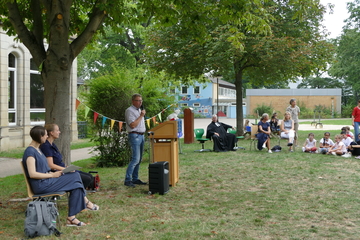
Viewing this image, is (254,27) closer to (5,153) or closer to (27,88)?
(5,153)

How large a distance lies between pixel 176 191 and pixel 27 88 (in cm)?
1248

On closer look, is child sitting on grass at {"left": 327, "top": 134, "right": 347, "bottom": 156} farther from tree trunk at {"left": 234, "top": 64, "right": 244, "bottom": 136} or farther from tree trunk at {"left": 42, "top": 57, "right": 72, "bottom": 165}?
tree trunk at {"left": 42, "top": 57, "right": 72, "bottom": 165}

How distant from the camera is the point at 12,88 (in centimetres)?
1748

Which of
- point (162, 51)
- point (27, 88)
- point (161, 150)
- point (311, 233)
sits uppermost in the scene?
point (162, 51)

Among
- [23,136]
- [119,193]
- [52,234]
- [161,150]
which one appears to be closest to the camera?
[52,234]

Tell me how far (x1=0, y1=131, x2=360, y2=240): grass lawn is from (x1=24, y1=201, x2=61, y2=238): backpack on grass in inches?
8.2

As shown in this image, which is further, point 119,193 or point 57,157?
point 119,193

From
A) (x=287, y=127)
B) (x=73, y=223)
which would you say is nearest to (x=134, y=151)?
(x=73, y=223)

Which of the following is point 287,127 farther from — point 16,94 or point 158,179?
point 16,94

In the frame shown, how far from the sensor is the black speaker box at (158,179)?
7406mm

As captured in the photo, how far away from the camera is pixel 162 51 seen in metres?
20.7

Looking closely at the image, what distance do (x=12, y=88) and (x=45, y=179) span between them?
530 inches

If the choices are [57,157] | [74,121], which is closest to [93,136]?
[57,157]

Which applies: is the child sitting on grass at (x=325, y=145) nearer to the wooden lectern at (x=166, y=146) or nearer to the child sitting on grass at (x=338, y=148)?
the child sitting on grass at (x=338, y=148)
